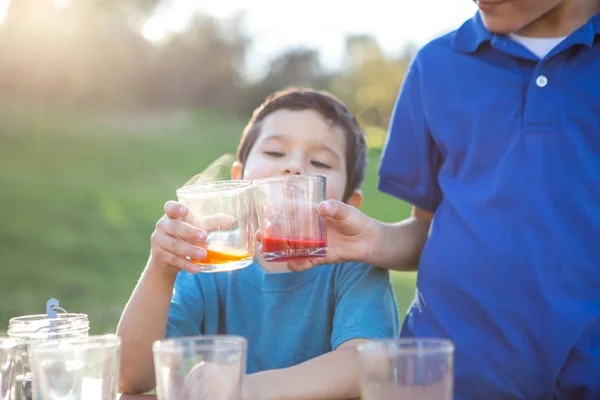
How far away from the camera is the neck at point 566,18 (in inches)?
89.1

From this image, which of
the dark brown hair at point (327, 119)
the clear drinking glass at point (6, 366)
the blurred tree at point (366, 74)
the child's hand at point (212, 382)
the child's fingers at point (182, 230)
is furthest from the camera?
the blurred tree at point (366, 74)

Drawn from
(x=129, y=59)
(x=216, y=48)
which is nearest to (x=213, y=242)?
(x=129, y=59)

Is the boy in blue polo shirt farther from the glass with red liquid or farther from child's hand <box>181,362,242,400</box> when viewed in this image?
child's hand <box>181,362,242,400</box>

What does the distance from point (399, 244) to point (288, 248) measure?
0.55 metres

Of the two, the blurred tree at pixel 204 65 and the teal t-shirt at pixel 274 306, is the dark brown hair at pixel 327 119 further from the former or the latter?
the blurred tree at pixel 204 65

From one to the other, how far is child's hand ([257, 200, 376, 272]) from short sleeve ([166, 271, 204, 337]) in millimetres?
491

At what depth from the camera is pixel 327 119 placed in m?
2.69

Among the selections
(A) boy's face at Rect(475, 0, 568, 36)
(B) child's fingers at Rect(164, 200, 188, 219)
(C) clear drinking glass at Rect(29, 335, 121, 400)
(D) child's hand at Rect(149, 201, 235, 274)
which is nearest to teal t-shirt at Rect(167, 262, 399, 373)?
(D) child's hand at Rect(149, 201, 235, 274)

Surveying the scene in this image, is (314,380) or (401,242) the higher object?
(401,242)

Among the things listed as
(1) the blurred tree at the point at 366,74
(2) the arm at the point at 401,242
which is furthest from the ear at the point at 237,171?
(1) the blurred tree at the point at 366,74

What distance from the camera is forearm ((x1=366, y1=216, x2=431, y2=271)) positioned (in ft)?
7.66

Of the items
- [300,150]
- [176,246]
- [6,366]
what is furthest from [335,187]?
[6,366]

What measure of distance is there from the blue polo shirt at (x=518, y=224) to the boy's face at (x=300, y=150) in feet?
1.17

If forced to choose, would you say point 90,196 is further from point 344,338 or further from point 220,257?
point 220,257
